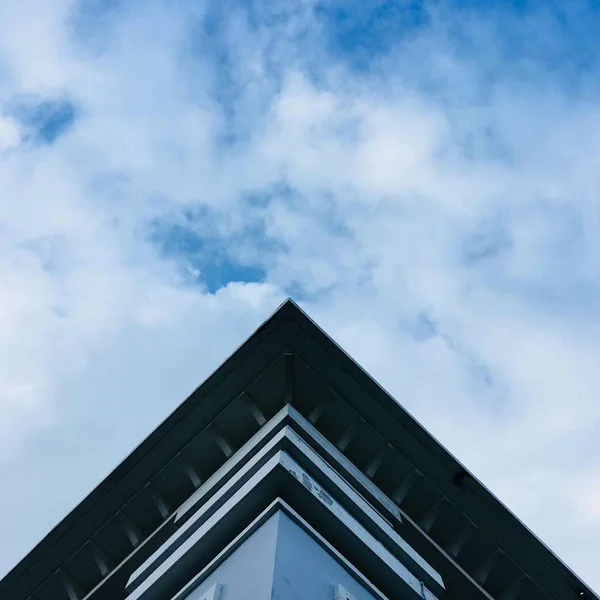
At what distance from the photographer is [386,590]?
40.4 ft

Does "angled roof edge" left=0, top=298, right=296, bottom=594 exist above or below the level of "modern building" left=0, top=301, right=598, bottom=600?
above

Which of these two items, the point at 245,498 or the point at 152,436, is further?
the point at 152,436

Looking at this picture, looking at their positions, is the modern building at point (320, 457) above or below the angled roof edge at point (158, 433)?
below

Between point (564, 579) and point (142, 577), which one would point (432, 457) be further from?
point (142, 577)

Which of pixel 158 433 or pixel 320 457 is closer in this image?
pixel 320 457

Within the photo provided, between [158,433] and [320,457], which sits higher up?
[158,433]

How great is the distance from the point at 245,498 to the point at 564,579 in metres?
8.10

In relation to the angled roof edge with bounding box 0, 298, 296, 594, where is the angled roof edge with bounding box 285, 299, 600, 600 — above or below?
below

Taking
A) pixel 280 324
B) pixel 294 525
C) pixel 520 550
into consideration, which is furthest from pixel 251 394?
pixel 520 550

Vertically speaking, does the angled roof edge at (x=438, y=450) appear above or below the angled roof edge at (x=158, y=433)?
below

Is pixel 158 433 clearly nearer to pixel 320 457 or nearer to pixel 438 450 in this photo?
pixel 320 457

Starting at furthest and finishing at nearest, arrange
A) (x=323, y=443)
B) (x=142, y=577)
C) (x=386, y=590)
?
(x=323, y=443) → (x=142, y=577) → (x=386, y=590)

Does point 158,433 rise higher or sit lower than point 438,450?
higher

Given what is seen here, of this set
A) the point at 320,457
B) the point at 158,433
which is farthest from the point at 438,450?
the point at 158,433
